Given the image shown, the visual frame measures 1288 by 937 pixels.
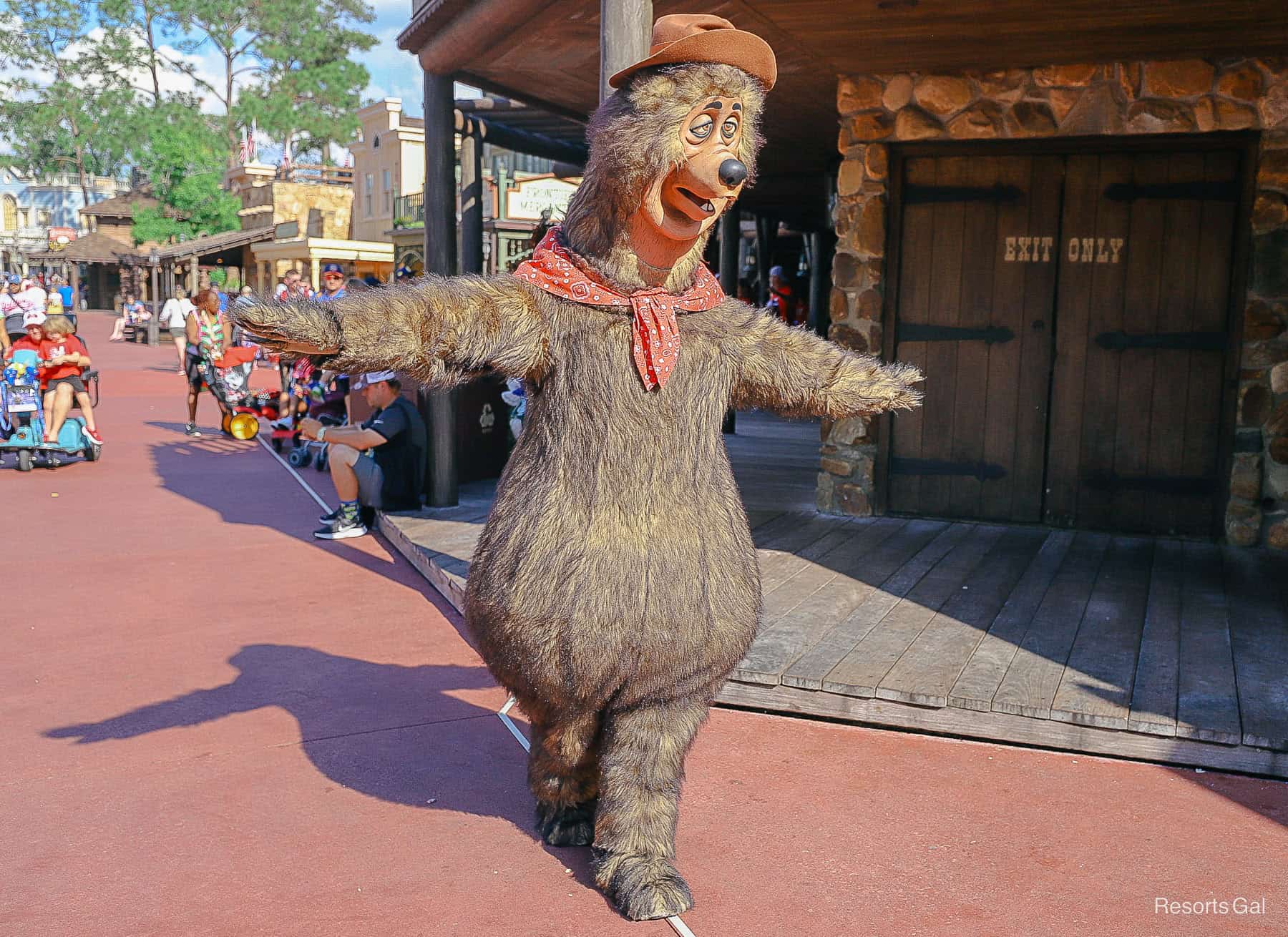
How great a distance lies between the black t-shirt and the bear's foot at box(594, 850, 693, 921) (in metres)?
4.51

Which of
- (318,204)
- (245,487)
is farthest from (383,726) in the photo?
(318,204)

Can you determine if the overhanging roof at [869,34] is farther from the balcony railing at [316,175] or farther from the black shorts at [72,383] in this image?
the balcony railing at [316,175]

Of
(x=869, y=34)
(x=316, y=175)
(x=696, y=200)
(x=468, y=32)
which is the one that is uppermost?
(x=316, y=175)

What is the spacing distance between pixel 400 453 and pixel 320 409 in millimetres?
2620

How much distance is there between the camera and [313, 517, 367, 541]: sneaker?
6992mm

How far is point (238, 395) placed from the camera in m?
11.6

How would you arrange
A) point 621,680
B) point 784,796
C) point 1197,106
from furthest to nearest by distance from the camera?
point 1197,106 < point 784,796 < point 621,680

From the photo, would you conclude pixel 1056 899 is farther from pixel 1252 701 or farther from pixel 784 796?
pixel 1252 701

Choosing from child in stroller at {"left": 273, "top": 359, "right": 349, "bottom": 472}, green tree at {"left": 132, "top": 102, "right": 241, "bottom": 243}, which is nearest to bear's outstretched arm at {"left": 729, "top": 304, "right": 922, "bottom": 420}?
child in stroller at {"left": 273, "top": 359, "right": 349, "bottom": 472}

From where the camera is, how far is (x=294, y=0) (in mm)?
47406

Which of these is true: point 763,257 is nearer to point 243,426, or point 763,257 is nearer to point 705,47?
point 243,426

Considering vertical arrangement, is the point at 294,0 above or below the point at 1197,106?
above

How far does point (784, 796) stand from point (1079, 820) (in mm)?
844

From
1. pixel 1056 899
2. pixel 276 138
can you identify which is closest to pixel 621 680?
pixel 1056 899
